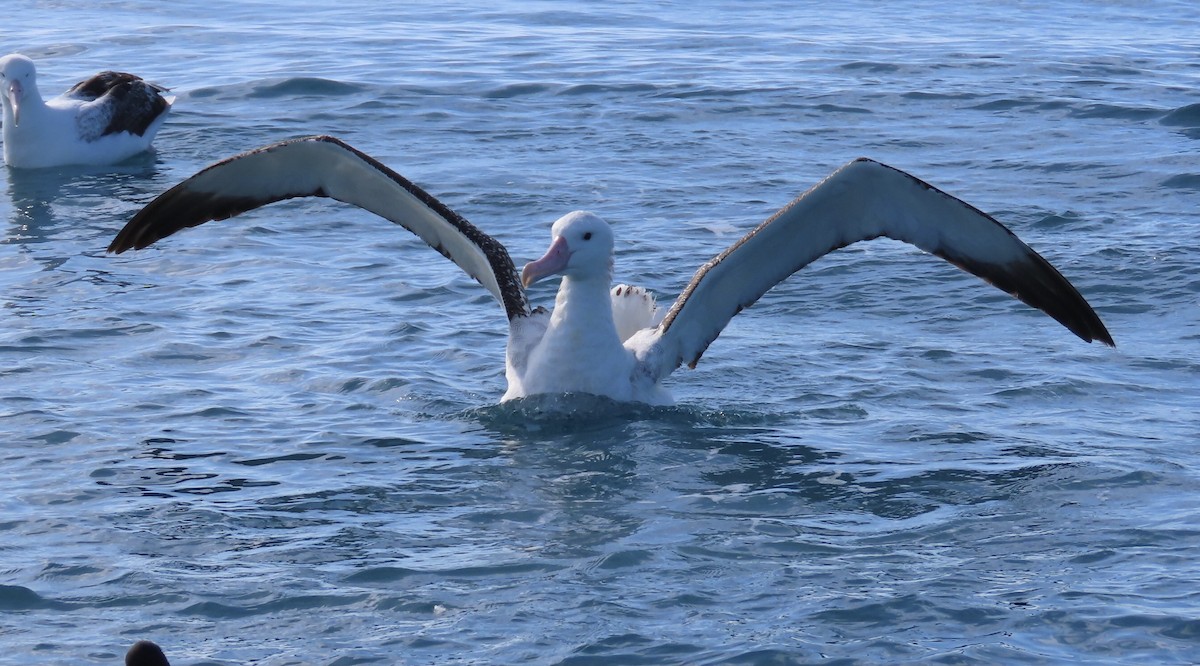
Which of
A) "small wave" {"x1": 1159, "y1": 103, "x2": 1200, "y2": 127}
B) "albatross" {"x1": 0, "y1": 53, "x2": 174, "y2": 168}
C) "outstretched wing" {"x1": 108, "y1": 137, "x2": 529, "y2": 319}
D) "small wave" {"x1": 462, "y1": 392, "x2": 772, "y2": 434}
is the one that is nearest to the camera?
"small wave" {"x1": 462, "y1": 392, "x2": 772, "y2": 434}

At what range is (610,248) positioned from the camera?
33.6 feet

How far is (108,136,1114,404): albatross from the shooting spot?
997 centimetres

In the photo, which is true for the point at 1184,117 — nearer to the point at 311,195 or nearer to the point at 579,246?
Answer: the point at 579,246

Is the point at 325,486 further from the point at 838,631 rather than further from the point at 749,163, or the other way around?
the point at 749,163

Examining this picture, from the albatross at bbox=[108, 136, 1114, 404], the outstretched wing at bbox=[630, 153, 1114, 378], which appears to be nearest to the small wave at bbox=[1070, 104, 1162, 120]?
the albatross at bbox=[108, 136, 1114, 404]

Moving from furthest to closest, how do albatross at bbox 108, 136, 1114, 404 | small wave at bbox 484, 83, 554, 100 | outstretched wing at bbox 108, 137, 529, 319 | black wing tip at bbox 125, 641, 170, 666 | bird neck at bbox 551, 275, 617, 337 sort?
small wave at bbox 484, 83, 554, 100
outstretched wing at bbox 108, 137, 529, 319
bird neck at bbox 551, 275, 617, 337
albatross at bbox 108, 136, 1114, 404
black wing tip at bbox 125, 641, 170, 666

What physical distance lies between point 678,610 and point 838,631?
2.36 ft

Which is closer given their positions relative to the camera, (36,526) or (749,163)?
(36,526)

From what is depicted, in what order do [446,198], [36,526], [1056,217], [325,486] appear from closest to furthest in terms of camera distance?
[36,526] < [325,486] < [1056,217] < [446,198]

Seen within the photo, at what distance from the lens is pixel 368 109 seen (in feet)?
65.2

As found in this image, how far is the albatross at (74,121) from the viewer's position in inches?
667

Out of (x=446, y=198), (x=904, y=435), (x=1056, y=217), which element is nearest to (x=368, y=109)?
(x=446, y=198)

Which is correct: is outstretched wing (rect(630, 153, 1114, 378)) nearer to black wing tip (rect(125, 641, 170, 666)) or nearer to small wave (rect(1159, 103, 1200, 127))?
black wing tip (rect(125, 641, 170, 666))

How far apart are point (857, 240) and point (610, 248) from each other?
158cm
